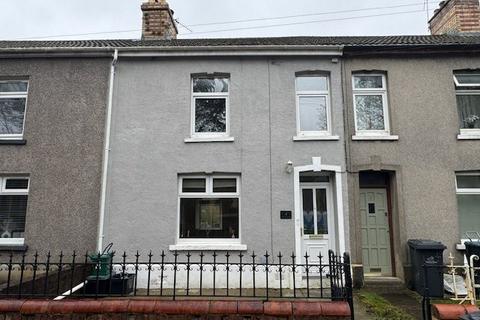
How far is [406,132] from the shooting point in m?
9.49

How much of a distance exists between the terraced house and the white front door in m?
0.03

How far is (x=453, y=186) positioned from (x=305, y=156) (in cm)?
384

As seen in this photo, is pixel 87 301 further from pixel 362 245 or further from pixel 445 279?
pixel 445 279

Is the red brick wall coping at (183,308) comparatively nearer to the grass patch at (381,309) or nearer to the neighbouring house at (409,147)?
the grass patch at (381,309)

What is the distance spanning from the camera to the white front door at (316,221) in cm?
923

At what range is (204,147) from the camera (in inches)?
370

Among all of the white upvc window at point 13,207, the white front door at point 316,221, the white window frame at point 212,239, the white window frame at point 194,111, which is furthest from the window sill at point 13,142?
the white front door at point 316,221

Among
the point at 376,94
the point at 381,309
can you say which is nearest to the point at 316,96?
the point at 376,94

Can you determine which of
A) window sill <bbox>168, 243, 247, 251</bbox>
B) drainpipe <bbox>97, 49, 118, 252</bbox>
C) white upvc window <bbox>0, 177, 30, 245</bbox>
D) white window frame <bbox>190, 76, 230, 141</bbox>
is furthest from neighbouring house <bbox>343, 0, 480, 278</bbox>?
white upvc window <bbox>0, 177, 30, 245</bbox>

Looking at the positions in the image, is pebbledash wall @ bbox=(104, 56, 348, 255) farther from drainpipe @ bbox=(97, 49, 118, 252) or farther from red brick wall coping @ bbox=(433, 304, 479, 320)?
red brick wall coping @ bbox=(433, 304, 479, 320)

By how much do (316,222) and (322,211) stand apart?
0.34 meters

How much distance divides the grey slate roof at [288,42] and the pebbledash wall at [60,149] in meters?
0.73

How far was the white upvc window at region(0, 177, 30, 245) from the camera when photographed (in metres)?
9.30

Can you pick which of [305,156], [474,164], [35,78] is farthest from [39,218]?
[474,164]
